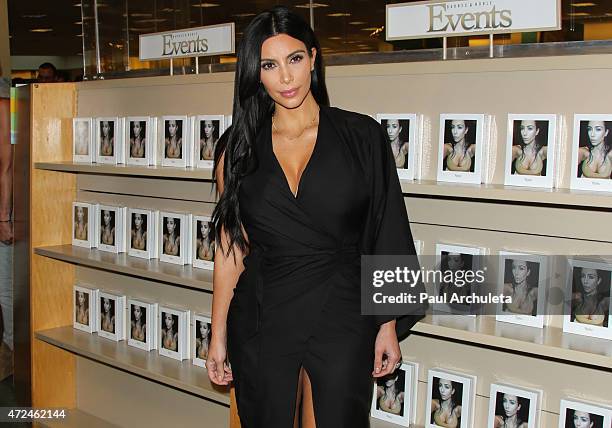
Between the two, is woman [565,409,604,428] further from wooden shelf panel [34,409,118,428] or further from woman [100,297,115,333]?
wooden shelf panel [34,409,118,428]

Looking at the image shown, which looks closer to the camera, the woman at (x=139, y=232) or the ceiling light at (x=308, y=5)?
the ceiling light at (x=308, y=5)

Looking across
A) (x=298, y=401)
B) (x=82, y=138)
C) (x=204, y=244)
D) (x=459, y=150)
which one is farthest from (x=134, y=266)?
(x=459, y=150)

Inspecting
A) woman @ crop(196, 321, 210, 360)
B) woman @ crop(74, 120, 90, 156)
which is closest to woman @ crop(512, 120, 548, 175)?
woman @ crop(196, 321, 210, 360)

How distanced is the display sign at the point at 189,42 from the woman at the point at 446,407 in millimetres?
1498

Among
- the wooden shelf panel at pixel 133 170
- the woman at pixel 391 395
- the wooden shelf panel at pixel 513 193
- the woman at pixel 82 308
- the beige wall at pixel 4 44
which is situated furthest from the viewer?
the beige wall at pixel 4 44

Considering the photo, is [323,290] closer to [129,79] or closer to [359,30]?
[359,30]

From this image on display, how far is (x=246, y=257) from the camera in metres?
2.46

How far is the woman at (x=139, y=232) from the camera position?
3619 millimetres

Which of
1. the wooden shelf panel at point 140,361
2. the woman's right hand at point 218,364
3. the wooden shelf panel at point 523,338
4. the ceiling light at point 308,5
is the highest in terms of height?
the ceiling light at point 308,5

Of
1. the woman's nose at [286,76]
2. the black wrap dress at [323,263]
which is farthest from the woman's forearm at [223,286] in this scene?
the woman's nose at [286,76]

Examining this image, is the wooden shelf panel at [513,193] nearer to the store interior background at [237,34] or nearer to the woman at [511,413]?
the store interior background at [237,34]

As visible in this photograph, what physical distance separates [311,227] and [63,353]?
2387mm

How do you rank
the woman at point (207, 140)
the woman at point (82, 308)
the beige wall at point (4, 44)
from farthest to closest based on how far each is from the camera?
the beige wall at point (4, 44) → the woman at point (82, 308) → the woman at point (207, 140)

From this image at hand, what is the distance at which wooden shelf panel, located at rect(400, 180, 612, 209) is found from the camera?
2.14 meters
